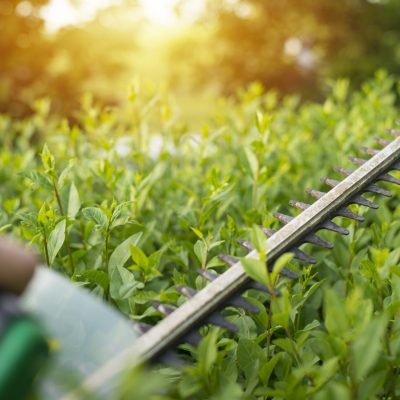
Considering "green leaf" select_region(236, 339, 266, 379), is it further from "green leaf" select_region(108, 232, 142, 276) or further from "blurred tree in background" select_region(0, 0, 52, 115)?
"blurred tree in background" select_region(0, 0, 52, 115)

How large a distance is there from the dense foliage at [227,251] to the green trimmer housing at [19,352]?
5.0 inches

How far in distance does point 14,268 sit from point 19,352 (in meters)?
0.14

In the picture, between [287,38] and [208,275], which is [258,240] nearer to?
[208,275]

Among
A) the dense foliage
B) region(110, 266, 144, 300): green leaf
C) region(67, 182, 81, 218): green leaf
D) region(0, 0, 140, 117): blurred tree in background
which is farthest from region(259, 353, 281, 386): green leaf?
region(0, 0, 140, 117): blurred tree in background

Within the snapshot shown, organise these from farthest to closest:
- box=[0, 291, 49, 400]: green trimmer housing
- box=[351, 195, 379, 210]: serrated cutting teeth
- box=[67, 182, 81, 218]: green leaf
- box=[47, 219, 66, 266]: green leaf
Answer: box=[67, 182, 81, 218]: green leaf → box=[351, 195, 379, 210]: serrated cutting teeth → box=[47, 219, 66, 266]: green leaf → box=[0, 291, 49, 400]: green trimmer housing

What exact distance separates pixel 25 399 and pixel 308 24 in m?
16.4

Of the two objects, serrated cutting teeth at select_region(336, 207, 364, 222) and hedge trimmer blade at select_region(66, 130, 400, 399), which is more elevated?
hedge trimmer blade at select_region(66, 130, 400, 399)

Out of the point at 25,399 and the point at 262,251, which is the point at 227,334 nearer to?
the point at 262,251

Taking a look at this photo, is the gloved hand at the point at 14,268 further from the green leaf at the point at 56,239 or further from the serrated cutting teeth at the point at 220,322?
the green leaf at the point at 56,239

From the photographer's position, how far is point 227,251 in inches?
72.7

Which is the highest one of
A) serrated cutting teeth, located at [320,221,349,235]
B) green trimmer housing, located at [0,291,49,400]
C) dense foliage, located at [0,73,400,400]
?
green trimmer housing, located at [0,291,49,400]

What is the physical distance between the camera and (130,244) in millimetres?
1600

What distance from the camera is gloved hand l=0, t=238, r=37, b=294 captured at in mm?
865

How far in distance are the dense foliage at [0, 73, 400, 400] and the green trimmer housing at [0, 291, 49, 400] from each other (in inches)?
5.0
